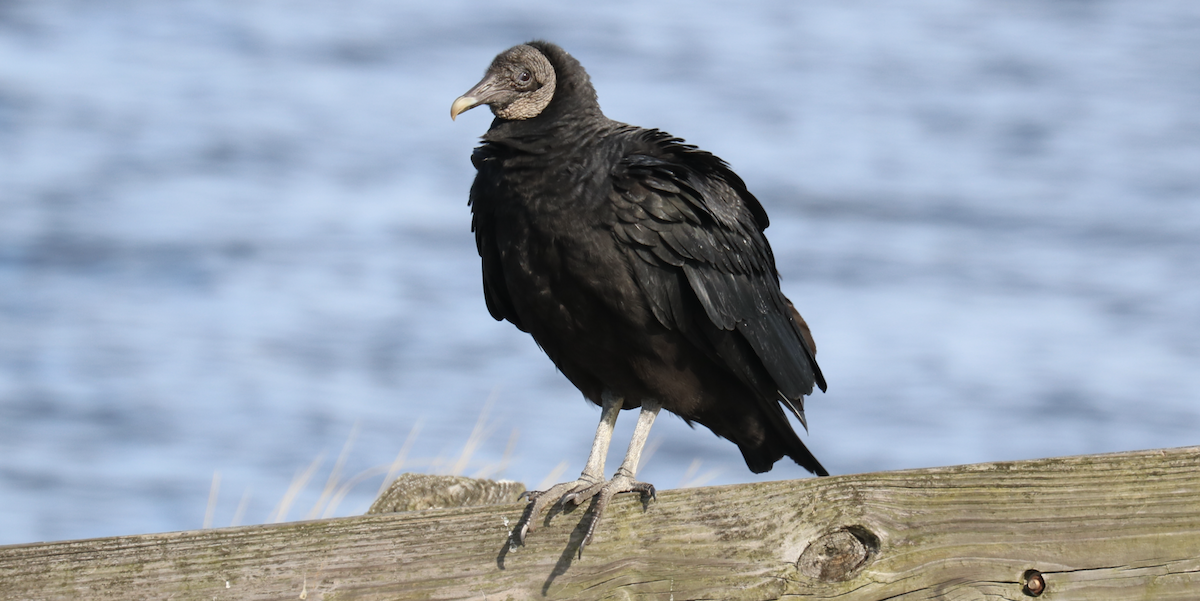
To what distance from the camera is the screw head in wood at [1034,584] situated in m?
1.44

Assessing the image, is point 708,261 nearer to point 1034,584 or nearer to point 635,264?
point 635,264

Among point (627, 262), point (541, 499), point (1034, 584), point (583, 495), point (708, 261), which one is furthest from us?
point (708, 261)

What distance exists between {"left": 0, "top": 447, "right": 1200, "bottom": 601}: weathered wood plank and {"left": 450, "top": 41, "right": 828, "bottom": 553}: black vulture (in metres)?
0.66

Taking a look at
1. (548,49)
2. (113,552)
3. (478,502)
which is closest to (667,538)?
(113,552)

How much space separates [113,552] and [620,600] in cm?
74

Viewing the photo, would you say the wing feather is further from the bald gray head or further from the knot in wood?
the knot in wood

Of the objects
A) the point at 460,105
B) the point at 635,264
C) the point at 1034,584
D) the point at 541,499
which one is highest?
the point at 460,105

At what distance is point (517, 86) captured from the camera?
108 inches

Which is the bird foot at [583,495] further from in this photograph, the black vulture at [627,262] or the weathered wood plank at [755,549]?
the black vulture at [627,262]

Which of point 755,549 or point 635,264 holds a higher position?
point 635,264

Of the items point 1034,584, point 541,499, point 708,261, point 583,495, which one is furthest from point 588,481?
point 1034,584

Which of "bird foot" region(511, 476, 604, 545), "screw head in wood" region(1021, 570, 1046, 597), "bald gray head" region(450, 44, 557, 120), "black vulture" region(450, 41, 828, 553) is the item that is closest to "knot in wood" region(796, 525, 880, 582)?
"screw head in wood" region(1021, 570, 1046, 597)

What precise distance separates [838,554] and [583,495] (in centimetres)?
57

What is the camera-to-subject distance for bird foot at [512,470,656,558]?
1631mm
